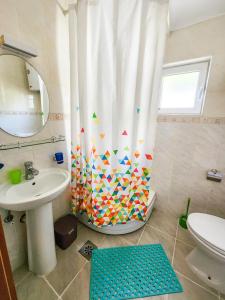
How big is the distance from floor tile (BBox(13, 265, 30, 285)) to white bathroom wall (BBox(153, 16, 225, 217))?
1618mm

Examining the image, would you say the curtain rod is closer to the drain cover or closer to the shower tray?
the shower tray

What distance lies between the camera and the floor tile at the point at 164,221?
1633mm

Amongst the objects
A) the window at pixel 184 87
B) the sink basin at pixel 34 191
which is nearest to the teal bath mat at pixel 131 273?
the sink basin at pixel 34 191

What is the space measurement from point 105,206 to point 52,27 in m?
1.69

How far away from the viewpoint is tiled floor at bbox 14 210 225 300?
3.34 ft

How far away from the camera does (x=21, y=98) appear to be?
3.45 ft

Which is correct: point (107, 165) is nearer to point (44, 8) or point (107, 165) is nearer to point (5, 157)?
point (5, 157)

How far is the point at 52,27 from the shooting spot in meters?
1.16

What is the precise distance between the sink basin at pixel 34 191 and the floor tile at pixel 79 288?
756mm

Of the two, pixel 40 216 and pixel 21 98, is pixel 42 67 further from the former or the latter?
pixel 40 216

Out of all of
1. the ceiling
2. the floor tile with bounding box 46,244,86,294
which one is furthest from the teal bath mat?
the ceiling

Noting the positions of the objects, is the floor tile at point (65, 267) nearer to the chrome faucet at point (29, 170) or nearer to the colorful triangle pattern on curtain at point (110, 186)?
the colorful triangle pattern on curtain at point (110, 186)

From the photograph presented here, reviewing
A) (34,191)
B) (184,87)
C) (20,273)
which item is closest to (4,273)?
(34,191)

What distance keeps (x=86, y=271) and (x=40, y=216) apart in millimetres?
651
